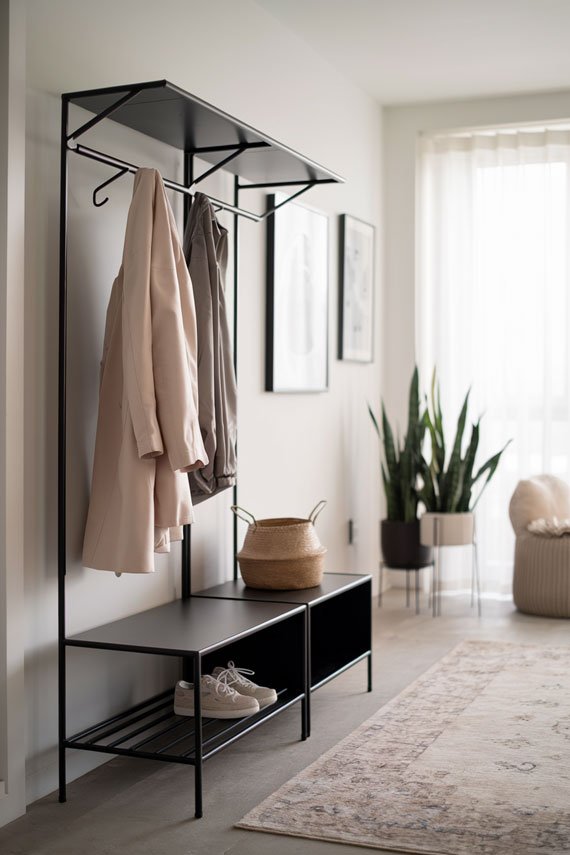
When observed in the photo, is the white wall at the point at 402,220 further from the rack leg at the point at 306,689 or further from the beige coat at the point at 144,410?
the beige coat at the point at 144,410

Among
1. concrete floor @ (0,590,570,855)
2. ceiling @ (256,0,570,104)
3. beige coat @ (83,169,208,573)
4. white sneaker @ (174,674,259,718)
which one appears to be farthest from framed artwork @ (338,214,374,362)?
Answer: white sneaker @ (174,674,259,718)

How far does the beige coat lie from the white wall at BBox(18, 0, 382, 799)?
0.41 feet

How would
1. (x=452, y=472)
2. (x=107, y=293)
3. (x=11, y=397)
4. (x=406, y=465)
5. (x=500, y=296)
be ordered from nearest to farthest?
(x=11, y=397), (x=107, y=293), (x=452, y=472), (x=406, y=465), (x=500, y=296)

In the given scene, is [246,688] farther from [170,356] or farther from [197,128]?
[197,128]

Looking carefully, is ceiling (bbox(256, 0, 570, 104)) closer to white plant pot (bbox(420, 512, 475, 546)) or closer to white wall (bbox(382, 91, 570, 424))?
white wall (bbox(382, 91, 570, 424))

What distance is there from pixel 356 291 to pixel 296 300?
37.0 inches

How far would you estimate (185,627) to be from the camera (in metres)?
2.89

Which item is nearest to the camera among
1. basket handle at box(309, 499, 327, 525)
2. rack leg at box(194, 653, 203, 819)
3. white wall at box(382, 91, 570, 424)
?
rack leg at box(194, 653, 203, 819)

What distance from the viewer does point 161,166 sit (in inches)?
133

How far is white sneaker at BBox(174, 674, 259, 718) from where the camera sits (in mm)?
2934

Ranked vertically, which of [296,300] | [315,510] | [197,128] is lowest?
[315,510]

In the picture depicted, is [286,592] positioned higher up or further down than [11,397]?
further down

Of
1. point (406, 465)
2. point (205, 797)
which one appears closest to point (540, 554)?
point (406, 465)

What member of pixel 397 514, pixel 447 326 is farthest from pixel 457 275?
pixel 397 514
